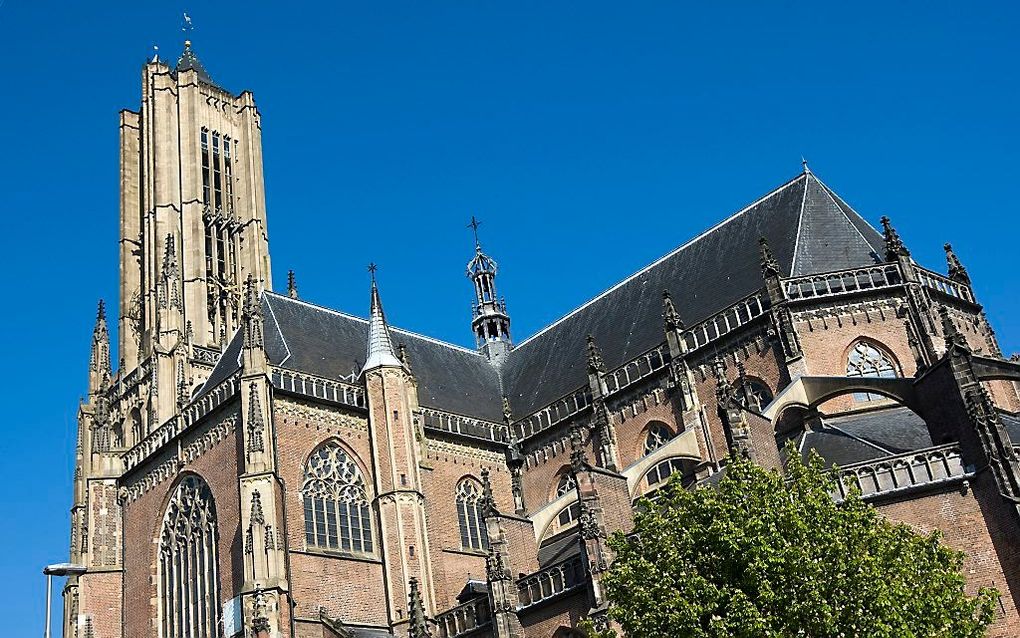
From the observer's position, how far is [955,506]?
64.1ft

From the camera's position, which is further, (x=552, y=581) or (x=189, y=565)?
(x=189, y=565)

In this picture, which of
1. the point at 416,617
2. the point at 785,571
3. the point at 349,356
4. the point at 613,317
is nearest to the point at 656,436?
the point at 613,317

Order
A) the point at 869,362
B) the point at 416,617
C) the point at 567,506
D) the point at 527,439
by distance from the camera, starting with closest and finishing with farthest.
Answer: the point at 416,617 < the point at 869,362 < the point at 567,506 < the point at 527,439

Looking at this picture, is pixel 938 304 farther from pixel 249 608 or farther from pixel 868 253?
pixel 249 608

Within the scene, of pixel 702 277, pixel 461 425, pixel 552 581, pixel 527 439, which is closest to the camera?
pixel 552 581

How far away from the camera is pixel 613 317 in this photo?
3634 cm

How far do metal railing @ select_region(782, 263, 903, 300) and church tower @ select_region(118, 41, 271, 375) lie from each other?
2279 cm

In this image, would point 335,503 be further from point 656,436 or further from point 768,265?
point 768,265

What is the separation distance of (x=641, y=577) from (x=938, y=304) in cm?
1585

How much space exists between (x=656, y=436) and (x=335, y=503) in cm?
942

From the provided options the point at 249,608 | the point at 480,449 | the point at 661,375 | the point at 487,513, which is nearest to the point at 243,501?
the point at 249,608

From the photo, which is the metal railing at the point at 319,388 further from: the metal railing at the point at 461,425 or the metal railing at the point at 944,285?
the metal railing at the point at 944,285

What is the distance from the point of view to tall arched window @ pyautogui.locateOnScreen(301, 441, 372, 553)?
28797 millimetres

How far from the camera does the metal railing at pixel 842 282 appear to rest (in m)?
28.0
